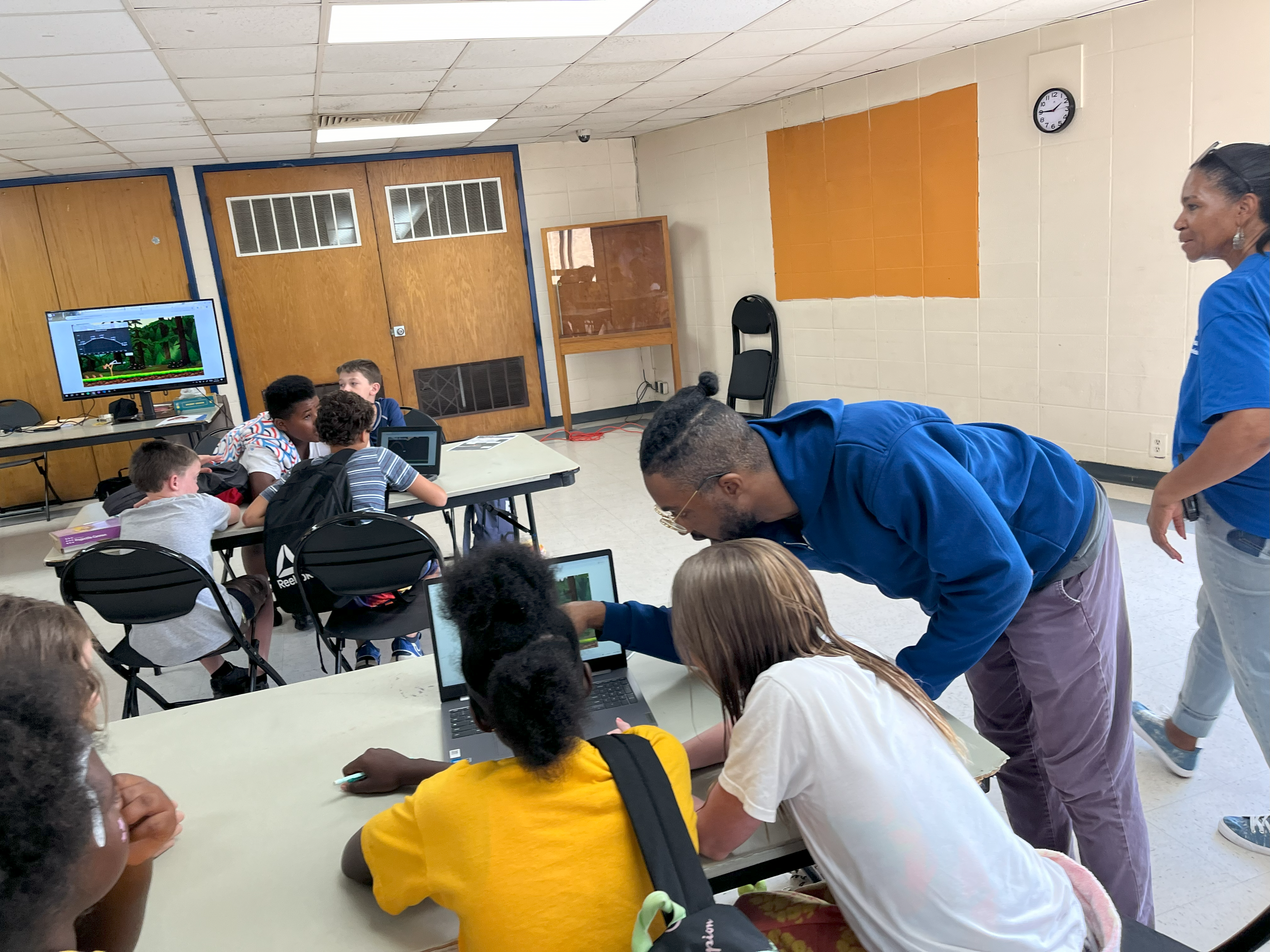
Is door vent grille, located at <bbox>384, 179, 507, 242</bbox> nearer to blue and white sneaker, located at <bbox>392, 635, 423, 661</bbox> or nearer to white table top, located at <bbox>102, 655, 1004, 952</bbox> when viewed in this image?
blue and white sneaker, located at <bbox>392, 635, 423, 661</bbox>

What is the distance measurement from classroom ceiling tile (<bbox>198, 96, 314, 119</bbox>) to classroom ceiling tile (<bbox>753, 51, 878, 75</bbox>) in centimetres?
261

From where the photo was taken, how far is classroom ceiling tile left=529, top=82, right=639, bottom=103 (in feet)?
17.1

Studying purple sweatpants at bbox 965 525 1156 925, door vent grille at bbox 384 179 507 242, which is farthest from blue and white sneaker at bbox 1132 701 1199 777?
door vent grille at bbox 384 179 507 242

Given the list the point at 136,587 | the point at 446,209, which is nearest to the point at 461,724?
the point at 136,587

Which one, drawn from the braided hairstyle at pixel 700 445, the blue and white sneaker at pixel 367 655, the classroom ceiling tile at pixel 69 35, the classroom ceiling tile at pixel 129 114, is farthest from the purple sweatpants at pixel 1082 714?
the classroom ceiling tile at pixel 129 114

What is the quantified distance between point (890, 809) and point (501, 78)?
4567mm

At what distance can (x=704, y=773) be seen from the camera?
1337 mm

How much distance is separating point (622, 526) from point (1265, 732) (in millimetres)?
3401

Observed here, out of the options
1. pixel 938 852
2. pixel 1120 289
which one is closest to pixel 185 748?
pixel 938 852

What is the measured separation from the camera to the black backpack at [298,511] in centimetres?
302

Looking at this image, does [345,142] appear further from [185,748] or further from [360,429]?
[185,748]

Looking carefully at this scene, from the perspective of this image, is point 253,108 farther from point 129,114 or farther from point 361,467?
point 361,467

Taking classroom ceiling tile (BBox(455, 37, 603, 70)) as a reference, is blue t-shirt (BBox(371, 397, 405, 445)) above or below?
below

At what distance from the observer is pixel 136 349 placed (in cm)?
534
